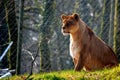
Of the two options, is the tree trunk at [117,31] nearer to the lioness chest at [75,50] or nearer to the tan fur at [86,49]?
the tan fur at [86,49]

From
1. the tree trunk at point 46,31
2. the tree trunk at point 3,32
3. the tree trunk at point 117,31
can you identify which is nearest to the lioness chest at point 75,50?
the tree trunk at point 117,31

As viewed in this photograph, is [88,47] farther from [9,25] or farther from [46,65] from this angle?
[46,65]

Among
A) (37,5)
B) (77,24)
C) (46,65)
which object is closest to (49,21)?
(46,65)

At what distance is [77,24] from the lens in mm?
9516

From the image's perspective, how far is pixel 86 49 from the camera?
9.27 meters

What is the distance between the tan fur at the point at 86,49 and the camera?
364 inches

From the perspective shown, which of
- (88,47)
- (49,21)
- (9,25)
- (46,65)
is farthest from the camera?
(46,65)

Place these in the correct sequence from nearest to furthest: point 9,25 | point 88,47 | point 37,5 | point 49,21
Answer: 1. point 88,47
2. point 9,25
3. point 49,21
4. point 37,5

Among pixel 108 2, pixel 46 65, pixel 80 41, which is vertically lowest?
pixel 46 65

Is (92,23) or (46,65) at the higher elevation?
(92,23)

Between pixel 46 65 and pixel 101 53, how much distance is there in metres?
4.51

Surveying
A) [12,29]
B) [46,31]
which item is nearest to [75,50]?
[12,29]

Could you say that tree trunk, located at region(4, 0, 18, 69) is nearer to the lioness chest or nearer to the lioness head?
the lioness head

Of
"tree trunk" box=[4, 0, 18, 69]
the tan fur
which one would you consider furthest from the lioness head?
"tree trunk" box=[4, 0, 18, 69]
